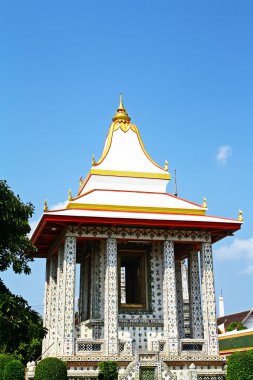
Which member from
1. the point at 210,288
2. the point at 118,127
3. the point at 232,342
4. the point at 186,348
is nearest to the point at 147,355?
the point at 186,348

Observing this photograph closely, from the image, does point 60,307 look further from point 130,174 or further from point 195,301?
point 130,174

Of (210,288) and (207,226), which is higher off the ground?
(207,226)

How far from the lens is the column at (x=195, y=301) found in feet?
68.5

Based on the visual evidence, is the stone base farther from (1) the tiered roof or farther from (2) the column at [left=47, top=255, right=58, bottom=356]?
(1) the tiered roof

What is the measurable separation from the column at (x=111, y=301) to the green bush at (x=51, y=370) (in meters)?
2.47

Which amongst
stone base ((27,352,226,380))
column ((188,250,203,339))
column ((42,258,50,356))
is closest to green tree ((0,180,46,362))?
stone base ((27,352,226,380))

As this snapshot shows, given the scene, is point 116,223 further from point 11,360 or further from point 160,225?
point 11,360

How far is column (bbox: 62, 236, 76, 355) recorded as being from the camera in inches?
716

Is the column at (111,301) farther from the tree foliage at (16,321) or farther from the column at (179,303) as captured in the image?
the tree foliage at (16,321)

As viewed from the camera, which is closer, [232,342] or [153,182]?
[153,182]

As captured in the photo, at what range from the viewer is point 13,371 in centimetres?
1628

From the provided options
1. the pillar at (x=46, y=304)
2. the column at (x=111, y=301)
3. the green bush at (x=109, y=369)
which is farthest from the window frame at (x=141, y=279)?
the pillar at (x=46, y=304)

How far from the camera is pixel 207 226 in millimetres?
20328

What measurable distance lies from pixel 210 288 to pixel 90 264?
16.7ft
